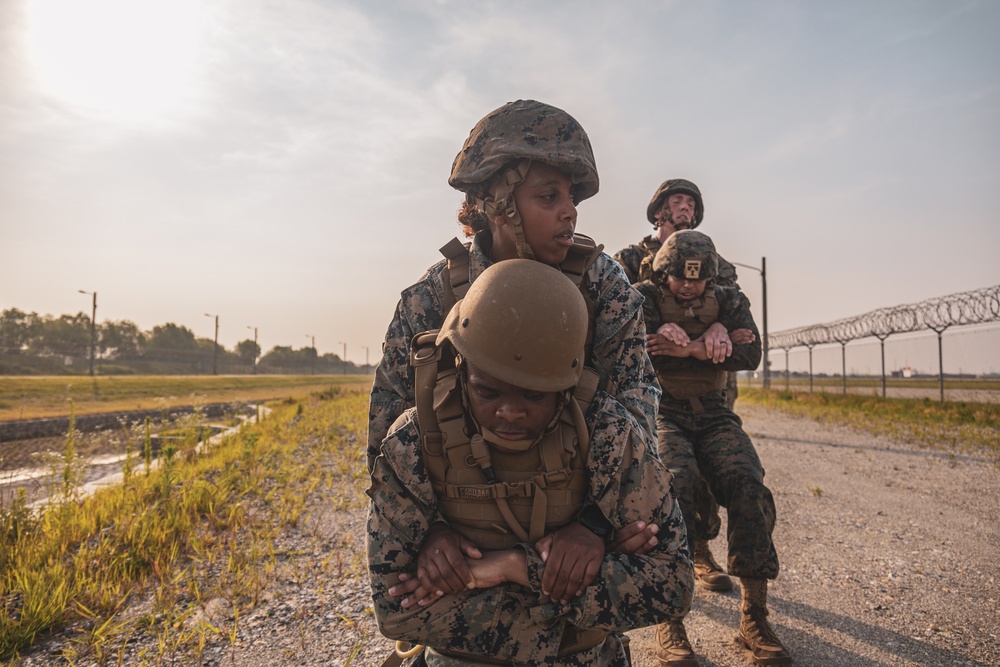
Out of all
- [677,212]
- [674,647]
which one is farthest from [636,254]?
[674,647]

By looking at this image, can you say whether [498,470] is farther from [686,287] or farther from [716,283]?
[716,283]

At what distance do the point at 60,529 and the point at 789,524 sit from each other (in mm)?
6260

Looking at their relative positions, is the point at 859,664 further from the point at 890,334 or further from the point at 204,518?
the point at 890,334

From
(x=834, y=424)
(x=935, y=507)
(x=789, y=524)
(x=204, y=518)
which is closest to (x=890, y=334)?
(x=834, y=424)

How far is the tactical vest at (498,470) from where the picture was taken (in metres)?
1.64

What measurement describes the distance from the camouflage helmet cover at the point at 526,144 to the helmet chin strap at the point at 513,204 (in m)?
0.04

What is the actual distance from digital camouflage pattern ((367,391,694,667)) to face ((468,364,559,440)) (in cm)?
19

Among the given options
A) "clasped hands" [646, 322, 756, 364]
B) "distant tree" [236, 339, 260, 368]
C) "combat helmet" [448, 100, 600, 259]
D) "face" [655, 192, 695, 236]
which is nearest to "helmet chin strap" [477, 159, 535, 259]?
"combat helmet" [448, 100, 600, 259]

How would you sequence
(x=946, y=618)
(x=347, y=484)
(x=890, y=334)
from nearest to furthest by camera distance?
1. (x=946, y=618)
2. (x=347, y=484)
3. (x=890, y=334)

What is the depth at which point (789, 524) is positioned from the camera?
5.25 m

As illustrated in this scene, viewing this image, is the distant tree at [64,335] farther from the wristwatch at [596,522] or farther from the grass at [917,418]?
the wristwatch at [596,522]

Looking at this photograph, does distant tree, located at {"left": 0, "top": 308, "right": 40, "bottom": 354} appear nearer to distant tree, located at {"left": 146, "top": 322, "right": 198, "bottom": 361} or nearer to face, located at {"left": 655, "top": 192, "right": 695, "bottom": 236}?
distant tree, located at {"left": 146, "top": 322, "right": 198, "bottom": 361}

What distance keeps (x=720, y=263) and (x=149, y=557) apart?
4.76 m

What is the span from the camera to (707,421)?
347 centimetres
